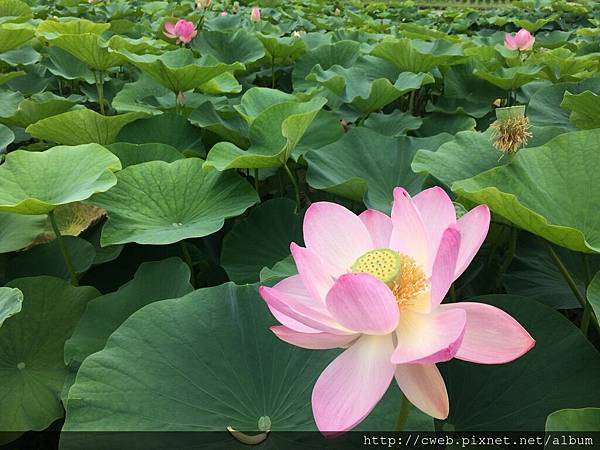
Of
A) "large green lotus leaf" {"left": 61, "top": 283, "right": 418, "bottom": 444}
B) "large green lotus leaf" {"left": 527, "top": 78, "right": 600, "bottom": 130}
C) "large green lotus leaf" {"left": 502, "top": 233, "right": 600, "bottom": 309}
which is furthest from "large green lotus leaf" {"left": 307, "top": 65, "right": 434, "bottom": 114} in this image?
"large green lotus leaf" {"left": 61, "top": 283, "right": 418, "bottom": 444}

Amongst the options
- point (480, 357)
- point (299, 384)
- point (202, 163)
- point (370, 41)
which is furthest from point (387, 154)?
point (370, 41)

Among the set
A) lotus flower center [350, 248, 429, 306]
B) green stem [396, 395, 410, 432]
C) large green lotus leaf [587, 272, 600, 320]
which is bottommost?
green stem [396, 395, 410, 432]

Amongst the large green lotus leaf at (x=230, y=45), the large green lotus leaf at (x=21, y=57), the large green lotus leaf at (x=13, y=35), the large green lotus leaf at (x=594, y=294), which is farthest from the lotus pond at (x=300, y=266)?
the large green lotus leaf at (x=230, y=45)

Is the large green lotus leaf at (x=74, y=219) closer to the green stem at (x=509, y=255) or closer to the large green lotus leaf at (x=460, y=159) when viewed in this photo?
the large green lotus leaf at (x=460, y=159)

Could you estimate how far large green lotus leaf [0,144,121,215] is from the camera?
1.08 m

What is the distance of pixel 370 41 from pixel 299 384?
7.78 feet

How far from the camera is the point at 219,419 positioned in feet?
2.26

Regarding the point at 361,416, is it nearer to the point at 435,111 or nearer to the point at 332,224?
the point at 332,224

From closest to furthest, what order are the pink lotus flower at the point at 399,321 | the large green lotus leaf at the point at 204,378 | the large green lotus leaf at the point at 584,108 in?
1. the pink lotus flower at the point at 399,321
2. the large green lotus leaf at the point at 204,378
3. the large green lotus leaf at the point at 584,108

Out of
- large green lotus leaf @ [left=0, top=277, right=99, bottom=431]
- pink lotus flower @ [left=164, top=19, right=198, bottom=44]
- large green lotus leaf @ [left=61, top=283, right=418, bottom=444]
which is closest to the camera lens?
large green lotus leaf @ [left=61, top=283, right=418, bottom=444]

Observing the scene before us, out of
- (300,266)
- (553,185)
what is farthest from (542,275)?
(300,266)

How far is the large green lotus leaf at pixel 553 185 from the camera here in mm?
823

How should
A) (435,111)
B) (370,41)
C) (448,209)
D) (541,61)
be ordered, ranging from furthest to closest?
(370,41), (541,61), (435,111), (448,209)

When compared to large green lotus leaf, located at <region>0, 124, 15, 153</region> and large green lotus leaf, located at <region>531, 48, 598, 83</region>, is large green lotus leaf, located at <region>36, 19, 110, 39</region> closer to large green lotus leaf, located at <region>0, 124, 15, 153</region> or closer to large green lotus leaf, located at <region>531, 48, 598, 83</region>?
large green lotus leaf, located at <region>0, 124, 15, 153</region>
